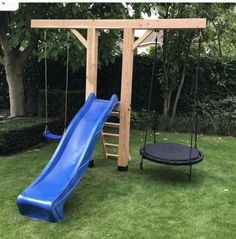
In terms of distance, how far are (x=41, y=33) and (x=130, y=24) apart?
226 centimetres

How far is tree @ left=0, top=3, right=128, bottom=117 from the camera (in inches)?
302

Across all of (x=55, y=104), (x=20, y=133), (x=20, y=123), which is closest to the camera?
(x=20, y=133)

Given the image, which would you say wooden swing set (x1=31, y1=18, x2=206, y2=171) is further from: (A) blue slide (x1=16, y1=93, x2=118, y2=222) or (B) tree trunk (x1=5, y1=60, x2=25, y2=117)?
Result: (B) tree trunk (x1=5, y1=60, x2=25, y2=117)

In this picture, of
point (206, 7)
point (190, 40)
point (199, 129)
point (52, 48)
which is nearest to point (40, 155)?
point (52, 48)

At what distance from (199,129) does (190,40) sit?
228 cm

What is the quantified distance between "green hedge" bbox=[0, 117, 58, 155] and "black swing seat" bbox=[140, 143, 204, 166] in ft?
8.63

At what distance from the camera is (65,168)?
5195 mm

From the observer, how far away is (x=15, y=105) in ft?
32.7

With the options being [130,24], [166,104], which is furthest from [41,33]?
[166,104]

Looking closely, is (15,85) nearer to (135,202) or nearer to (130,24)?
(130,24)

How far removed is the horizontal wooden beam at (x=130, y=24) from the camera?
5.68 meters

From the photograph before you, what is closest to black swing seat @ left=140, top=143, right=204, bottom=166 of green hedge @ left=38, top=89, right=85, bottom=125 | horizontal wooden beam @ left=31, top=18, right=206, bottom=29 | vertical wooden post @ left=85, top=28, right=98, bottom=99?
vertical wooden post @ left=85, top=28, right=98, bottom=99

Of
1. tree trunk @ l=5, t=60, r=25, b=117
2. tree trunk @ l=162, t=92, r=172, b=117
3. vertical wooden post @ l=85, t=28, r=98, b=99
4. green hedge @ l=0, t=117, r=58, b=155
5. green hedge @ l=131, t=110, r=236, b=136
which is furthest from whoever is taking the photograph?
tree trunk @ l=162, t=92, r=172, b=117

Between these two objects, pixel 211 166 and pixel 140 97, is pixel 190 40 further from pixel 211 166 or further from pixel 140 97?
pixel 211 166
